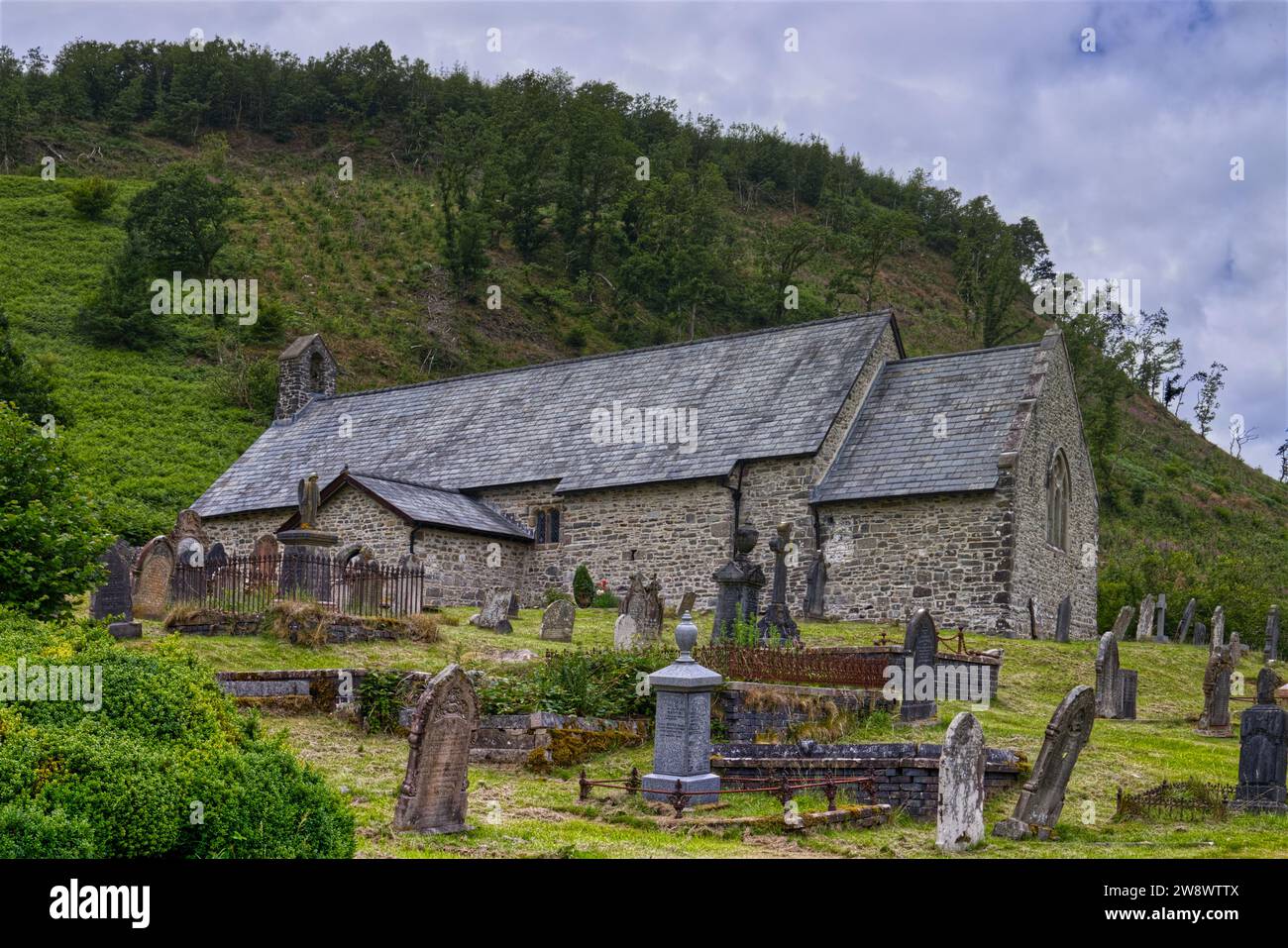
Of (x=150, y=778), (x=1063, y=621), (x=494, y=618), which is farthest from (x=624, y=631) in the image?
(x=150, y=778)

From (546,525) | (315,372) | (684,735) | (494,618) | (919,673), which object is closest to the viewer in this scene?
(684,735)

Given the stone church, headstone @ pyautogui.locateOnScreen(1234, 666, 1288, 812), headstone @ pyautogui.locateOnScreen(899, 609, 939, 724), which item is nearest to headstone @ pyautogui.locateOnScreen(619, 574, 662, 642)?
headstone @ pyautogui.locateOnScreen(899, 609, 939, 724)

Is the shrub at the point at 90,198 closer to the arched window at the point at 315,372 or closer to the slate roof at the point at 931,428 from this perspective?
the arched window at the point at 315,372

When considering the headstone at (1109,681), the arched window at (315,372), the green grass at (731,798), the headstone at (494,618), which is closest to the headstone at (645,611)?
the green grass at (731,798)

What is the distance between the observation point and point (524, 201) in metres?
68.9

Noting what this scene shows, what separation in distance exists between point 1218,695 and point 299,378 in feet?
103

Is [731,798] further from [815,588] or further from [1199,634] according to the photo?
[1199,634]

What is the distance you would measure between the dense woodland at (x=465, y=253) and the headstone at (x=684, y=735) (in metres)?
26.2

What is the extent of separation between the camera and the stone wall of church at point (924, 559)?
90.4 feet

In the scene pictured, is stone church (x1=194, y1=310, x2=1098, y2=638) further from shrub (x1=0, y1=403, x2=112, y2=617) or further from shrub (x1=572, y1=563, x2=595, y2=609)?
shrub (x1=0, y1=403, x2=112, y2=617)

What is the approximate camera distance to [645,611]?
22969mm
